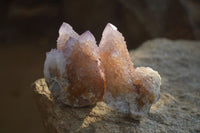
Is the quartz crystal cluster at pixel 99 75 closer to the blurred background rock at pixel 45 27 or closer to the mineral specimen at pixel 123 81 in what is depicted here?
the mineral specimen at pixel 123 81

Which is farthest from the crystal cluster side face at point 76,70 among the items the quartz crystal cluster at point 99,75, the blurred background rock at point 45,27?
the blurred background rock at point 45,27

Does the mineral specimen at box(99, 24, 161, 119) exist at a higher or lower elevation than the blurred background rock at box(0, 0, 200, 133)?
lower

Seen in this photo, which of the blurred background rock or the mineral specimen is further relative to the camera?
the blurred background rock

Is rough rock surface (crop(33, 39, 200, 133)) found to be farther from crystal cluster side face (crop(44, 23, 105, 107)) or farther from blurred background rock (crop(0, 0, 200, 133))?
blurred background rock (crop(0, 0, 200, 133))

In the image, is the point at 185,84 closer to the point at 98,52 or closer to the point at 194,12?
the point at 98,52

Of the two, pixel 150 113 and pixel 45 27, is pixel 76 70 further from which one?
pixel 45 27

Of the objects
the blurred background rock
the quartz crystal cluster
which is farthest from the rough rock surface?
the blurred background rock

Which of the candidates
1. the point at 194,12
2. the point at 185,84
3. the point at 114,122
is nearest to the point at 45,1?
the point at 194,12

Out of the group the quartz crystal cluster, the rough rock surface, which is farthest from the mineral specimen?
→ the rough rock surface
